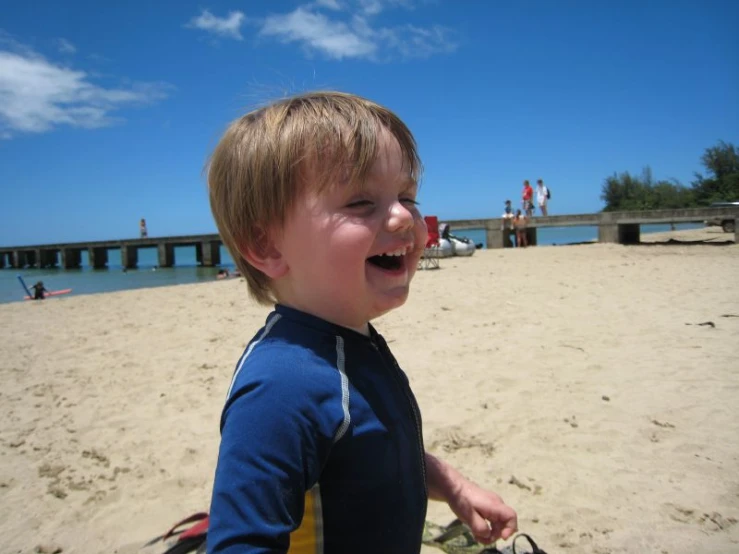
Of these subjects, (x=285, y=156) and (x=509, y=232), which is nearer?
(x=285, y=156)

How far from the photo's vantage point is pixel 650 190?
42.9 m

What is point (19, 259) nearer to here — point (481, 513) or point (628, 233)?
point (628, 233)

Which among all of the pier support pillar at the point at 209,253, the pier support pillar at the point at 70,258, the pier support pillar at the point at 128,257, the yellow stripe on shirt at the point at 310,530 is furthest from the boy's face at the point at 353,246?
the pier support pillar at the point at 70,258

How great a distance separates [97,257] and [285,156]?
45.5 metres

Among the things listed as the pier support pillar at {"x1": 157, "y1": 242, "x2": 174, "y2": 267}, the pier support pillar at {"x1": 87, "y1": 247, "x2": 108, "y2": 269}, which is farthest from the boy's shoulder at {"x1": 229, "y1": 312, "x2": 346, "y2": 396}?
the pier support pillar at {"x1": 87, "y1": 247, "x2": 108, "y2": 269}

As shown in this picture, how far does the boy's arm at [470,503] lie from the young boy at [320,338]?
232 mm

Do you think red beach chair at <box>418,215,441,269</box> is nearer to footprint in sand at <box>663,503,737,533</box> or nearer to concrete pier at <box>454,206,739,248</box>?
concrete pier at <box>454,206,739,248</box>

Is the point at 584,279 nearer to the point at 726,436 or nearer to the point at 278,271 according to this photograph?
the point at 726,436

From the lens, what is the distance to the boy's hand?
53.9 inches

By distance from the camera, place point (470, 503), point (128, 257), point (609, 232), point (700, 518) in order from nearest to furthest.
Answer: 1. point (470, 503)
2. point (700, 518)
3. point (609, 232)
4. point (128, 257)

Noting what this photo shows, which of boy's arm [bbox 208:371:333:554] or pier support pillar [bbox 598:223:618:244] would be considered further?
pier support pillar [bbox 598:223:618:244]

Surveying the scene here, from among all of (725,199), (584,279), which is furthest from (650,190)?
(584,279)

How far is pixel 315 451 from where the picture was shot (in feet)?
2.97

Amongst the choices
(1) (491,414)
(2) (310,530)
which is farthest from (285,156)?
(1) (491,414)
